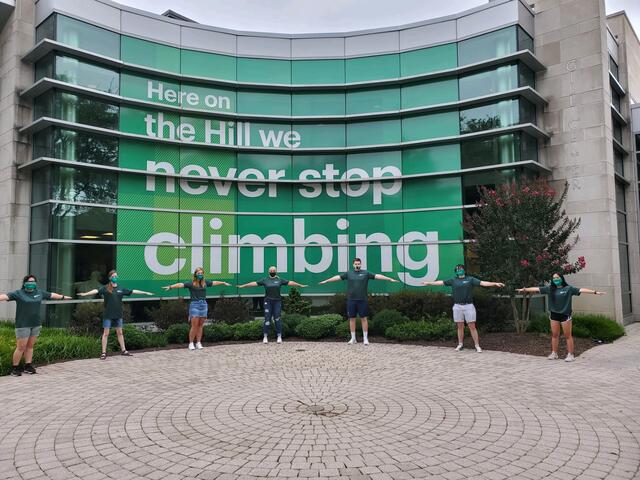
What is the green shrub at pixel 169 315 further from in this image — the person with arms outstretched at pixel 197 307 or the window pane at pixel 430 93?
the window pane at pixel 430 93

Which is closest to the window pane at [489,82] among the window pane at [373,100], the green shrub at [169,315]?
the window pane at [373,100]

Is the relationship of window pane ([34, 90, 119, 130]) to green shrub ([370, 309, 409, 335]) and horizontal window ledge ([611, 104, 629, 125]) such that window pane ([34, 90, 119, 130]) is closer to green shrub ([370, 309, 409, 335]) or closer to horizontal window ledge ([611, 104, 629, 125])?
green shrub ([370, 309, 409, 335])

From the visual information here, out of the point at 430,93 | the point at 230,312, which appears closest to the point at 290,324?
the point at 230,312

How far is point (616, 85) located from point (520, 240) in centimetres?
939

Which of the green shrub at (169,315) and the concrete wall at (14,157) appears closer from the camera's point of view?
the green shrub at (169,315)

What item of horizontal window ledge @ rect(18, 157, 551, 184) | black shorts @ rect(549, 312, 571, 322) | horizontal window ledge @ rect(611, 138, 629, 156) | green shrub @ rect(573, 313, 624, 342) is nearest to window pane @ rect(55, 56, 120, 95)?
horizontal window ledge @ rect(18, 157, 551, 184)

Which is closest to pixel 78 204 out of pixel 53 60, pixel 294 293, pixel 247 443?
pixel 53 60

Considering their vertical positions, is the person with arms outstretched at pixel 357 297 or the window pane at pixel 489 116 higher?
the window pane at pixel 489 116

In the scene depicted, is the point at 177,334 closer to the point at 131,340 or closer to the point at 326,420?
the point at 131,340

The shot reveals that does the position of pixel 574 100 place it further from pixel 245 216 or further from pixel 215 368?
pixel 215 368

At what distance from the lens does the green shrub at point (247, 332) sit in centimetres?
1288

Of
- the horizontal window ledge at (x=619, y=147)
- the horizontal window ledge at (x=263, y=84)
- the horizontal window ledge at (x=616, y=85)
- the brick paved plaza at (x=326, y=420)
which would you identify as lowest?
the brick paved plaza at (x=326, y=420)

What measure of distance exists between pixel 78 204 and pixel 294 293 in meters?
7.20

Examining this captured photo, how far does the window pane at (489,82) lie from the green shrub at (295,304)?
28.6 ft
